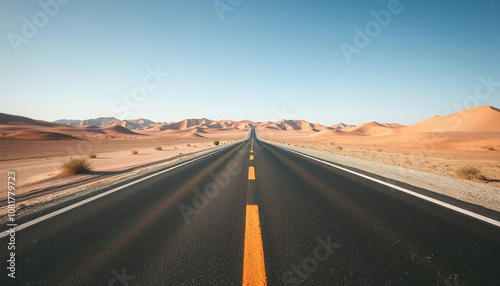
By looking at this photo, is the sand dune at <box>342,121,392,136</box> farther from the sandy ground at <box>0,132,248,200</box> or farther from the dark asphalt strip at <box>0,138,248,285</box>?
the dark asphalt strip at <box>0,138,248,285</box>

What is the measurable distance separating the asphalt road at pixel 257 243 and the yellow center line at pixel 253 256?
0.04 feet

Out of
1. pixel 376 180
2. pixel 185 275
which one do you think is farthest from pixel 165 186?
pixel 376 180

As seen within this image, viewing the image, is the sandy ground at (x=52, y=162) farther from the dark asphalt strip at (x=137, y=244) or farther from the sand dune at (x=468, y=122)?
the sand dune at (x=468, y=122)

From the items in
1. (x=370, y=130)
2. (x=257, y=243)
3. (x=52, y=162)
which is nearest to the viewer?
(x=257, y=243)

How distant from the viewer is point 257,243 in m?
2.46

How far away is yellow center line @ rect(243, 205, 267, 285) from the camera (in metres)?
1.83

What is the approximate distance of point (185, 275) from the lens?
1945mm

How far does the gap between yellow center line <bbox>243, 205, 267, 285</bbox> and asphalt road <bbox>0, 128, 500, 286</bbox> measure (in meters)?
0.01

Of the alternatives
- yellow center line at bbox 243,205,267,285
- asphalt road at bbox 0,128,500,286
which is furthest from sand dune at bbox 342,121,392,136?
yellow center line at bbox 243,205,267,285

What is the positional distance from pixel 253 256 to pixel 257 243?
30 cm

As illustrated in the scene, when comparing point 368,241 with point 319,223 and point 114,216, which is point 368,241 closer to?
point 319,223

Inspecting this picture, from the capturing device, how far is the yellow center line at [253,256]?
183 cm

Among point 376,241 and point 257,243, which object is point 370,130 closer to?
point 376,241

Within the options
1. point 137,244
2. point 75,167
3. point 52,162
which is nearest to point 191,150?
point 52,162
